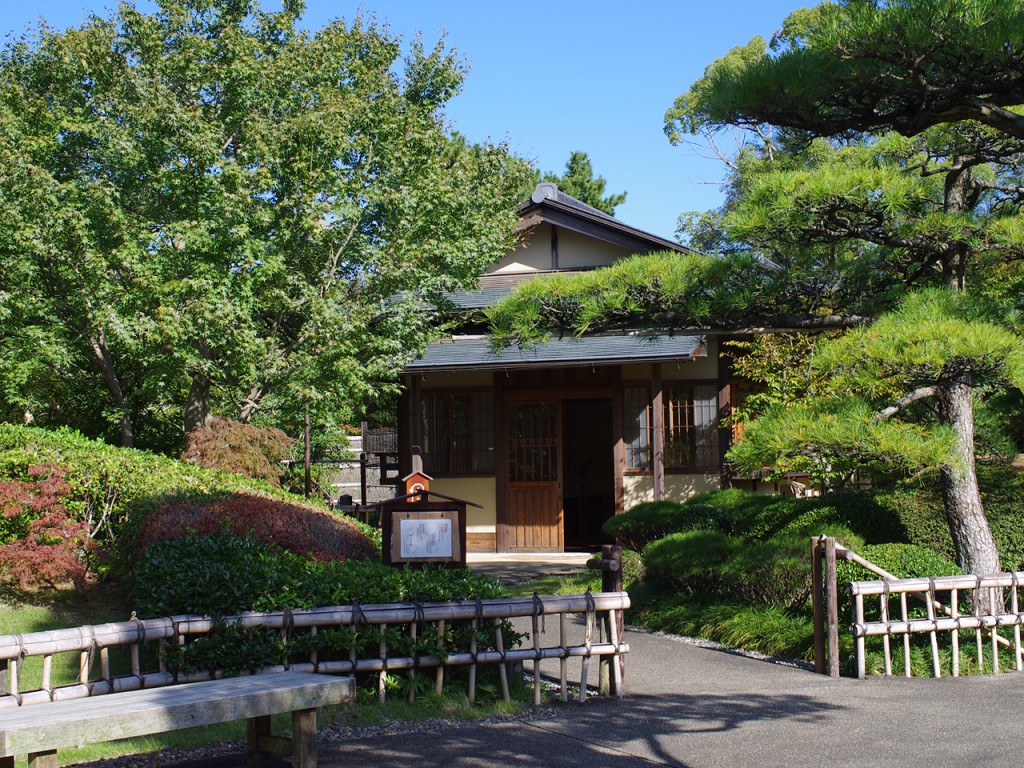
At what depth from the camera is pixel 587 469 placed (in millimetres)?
19797

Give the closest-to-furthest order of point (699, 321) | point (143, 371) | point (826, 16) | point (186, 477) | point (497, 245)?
point (826, 16) → point (699, 321) → point (186, 477) → point (143, 371) → point (497, 245)

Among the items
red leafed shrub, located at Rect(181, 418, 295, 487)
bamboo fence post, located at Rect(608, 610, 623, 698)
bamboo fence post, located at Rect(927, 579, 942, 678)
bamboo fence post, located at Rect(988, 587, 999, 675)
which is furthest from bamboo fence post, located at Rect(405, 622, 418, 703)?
red leafed shrub, located at Rect(181, 418, 295, 487)

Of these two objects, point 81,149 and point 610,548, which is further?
point 81,149

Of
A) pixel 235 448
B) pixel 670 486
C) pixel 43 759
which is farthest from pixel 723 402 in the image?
pixel 43 759

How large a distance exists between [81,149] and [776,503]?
416 inches

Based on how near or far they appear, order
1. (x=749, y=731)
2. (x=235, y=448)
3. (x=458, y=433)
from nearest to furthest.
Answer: (x=749, y=731) < (x=235, y=448) < (x=458, y=433)

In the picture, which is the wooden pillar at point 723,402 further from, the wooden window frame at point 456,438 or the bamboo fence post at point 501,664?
the bamboo fence post at point 501,664

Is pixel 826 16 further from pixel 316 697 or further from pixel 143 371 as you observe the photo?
pixel 143 371

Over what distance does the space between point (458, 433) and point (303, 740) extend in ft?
37.0

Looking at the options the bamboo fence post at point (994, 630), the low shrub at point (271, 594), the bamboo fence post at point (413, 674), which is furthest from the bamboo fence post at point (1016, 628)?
the bamboo fence post at point (413, 674)

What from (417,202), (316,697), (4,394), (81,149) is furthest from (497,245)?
(316,697)

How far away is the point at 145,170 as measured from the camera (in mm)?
12531

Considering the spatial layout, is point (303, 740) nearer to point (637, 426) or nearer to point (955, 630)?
point (955, 630)

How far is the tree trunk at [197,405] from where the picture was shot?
12938 mm
